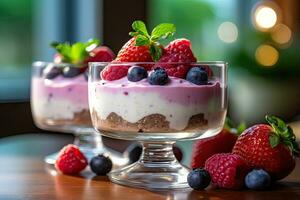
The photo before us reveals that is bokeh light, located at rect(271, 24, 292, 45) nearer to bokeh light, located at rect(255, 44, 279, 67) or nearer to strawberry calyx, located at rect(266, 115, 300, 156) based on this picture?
bokeh light, located at rect(255, 44, 279, 67)

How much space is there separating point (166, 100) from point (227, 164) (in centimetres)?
14

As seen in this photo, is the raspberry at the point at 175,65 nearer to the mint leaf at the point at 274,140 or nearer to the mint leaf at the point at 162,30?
the mint leaf at the point at 162,30

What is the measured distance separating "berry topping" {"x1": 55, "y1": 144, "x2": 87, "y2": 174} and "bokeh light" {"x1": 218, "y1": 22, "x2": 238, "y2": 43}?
10.2 feet

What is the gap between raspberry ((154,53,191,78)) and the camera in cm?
97

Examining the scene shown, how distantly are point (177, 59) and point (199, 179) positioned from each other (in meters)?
0.19

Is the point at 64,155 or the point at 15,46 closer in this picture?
the point at 64,155

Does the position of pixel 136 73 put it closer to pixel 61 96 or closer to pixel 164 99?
pixel 164 99

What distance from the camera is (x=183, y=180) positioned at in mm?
1012

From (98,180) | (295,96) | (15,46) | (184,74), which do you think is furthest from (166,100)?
(295,96)

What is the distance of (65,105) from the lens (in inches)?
53.3

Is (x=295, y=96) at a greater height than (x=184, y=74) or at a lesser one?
lesser

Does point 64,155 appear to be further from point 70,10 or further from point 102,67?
point 70,10

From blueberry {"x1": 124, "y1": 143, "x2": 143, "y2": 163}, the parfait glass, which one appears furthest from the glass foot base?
the parfait glass

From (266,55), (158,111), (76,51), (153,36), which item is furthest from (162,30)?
(266,55)
